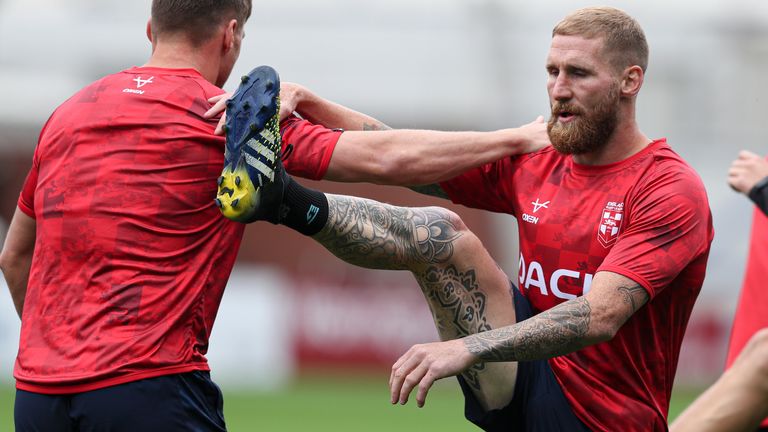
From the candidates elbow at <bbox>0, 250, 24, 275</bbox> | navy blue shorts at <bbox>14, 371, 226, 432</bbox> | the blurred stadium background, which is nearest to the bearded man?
navy blue shorts at <bbox>14, 371, 226, 432</bbox>

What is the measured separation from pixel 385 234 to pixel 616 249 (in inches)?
36.3

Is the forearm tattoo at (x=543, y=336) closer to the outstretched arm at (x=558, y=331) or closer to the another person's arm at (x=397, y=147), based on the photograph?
the outstretched arm at (x=558, y=331)

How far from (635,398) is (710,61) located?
1615 centimetres

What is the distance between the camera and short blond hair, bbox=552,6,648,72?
5.36 metres

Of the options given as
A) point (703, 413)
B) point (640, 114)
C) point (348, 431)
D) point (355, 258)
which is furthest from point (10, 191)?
point (703, 413)

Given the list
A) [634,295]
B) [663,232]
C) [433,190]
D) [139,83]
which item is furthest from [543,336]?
[139,83]

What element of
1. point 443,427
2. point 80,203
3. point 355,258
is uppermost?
point 80,203

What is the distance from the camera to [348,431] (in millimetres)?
11453

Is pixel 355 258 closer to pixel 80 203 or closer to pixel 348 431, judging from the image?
pixel 80 203

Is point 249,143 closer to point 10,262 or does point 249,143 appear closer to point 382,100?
point 10,262

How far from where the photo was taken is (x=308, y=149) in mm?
5027

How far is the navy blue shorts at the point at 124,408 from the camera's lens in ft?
14.7

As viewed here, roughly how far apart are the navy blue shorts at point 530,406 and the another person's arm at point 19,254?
5.91 ft

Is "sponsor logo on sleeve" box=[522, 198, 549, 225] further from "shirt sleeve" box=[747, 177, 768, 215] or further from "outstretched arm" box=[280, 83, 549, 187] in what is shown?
"shirt sleeve" box=[747, 177, 768, 215]
